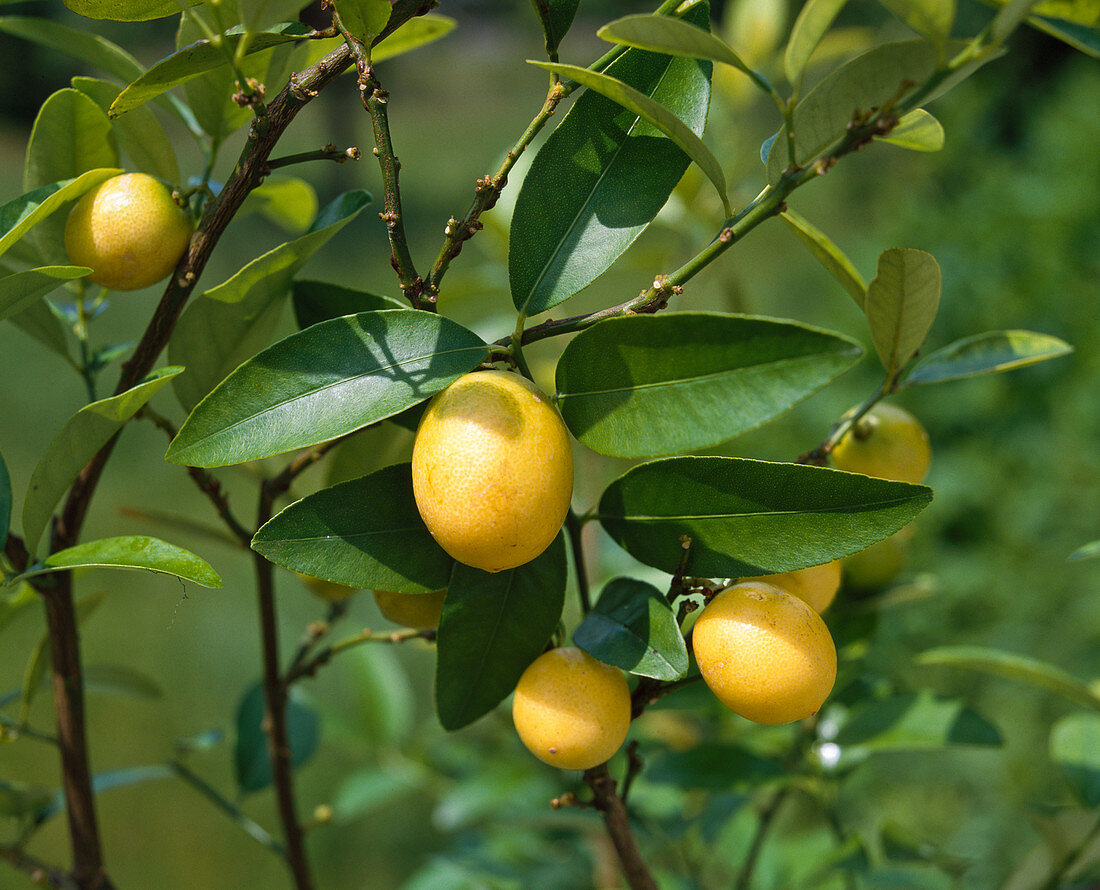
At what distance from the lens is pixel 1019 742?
131cm

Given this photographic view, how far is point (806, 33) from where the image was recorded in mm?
330

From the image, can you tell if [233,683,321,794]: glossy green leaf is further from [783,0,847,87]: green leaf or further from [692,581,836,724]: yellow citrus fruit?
[783,0,847,87]: green leaf

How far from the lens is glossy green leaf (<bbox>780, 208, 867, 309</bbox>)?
38cm

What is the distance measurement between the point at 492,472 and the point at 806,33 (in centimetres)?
20

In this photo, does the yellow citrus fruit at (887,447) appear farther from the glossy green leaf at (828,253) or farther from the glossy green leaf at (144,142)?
the glossy green leaf at (144,142)

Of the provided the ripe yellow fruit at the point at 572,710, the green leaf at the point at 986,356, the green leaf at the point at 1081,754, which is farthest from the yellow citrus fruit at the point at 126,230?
the green leaf at the point at 1081,754

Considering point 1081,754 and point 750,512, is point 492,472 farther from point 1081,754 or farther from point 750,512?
point 1081,754

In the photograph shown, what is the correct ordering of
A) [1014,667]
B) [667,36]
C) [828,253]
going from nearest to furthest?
[667,36] < [828,253] < [1014,667]

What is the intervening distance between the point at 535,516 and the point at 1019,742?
1274 mm

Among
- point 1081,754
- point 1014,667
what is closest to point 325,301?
point 1014,667

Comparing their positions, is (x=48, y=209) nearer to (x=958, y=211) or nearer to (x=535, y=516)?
(x=535, y=516)

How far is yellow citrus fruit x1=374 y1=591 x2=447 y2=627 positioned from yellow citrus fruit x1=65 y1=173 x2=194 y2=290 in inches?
6.9

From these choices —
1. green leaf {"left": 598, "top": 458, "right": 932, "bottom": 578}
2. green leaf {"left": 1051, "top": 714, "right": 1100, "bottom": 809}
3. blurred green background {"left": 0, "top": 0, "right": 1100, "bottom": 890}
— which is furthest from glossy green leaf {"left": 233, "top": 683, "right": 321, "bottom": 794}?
green leaf {"left": 1051, "top": 714, "right": 1100, "bottom": 809}

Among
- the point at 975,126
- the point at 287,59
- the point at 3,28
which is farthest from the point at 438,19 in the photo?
the point at 975,126
